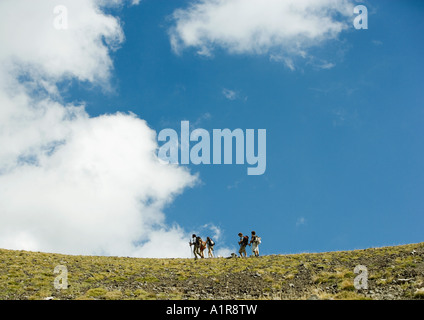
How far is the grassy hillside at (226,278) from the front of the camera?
17078mm

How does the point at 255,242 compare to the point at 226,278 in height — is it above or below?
above

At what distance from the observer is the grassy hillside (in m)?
17.1

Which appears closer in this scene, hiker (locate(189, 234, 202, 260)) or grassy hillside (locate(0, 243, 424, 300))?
grassy hillside (locate(0, 243, 424, 300))

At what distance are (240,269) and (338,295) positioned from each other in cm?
1065

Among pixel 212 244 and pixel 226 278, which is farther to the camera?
pixel 212 244

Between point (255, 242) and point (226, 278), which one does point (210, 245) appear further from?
point (226, 278)

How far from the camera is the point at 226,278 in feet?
74.0

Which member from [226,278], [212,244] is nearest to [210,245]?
[212,244]

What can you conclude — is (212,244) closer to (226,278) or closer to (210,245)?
(210,245)
